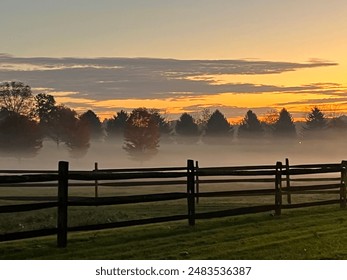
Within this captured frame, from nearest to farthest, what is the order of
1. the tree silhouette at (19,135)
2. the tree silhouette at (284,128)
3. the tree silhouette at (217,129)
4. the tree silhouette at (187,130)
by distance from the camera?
the tree silhouette at (19,135), the tree silhouette at (217,129), the tree silhouette at (187,130), the tree silhouette at (284,128)

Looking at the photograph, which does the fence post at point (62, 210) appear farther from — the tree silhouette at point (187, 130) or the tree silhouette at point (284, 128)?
the tree silhouette at point (284, 128)

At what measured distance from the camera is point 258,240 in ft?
40.7

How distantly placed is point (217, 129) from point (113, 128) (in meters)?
29.6

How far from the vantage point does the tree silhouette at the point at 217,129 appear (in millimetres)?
151500

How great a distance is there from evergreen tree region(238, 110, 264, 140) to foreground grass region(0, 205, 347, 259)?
15499 centimetres

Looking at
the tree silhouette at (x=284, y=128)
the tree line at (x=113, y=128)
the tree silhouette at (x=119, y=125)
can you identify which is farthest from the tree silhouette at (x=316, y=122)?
the tree silhouette at (x=119, y=125)

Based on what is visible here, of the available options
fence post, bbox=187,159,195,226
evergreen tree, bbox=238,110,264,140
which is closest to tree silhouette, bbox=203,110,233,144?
evergreen tree, bbox=238,110,264,140

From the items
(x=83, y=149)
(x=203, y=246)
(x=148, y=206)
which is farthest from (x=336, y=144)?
(x=203, y=246)

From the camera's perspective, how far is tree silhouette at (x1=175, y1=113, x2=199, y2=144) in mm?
157500

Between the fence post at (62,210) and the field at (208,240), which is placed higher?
the fence post at (62,210)

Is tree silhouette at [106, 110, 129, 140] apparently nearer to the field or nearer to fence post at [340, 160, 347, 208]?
fence post at [340, 160, 347, 208]

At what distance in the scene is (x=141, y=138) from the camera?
370 feet

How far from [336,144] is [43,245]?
16359cm

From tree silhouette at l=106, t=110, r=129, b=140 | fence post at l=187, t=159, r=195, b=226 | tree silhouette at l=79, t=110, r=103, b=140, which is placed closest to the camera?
fence post at l=187, t=159, r=195, b=226
